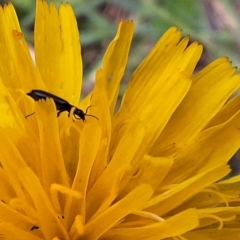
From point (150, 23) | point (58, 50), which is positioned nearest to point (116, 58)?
point (58, 50)

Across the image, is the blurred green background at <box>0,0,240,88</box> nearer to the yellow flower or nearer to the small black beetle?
the yellow flower

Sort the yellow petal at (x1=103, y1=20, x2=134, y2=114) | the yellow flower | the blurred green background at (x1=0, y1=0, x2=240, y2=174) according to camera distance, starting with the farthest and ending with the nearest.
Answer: the blurred green background at (x1=0, y1=0, x2=240, y2=174), the yellow petal at (x1=103, y1=20, x2=134, y2=114), the yellow flower

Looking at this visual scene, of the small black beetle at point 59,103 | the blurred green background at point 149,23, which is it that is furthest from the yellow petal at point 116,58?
the blurred green background at point 149,23

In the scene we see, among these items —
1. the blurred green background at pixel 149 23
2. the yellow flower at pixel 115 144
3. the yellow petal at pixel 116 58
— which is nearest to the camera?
the yellow flower at pixel 115 144

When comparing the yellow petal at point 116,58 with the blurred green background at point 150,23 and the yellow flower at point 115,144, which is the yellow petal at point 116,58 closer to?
the yellow flower at point 115,144

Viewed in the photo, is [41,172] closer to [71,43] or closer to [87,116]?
[87,116]

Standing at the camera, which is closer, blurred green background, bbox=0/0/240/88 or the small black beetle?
the small black beetle

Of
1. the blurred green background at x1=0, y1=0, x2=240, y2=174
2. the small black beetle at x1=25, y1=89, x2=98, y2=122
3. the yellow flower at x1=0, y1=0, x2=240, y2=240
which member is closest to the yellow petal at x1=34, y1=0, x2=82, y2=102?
the yellow flower at x1=0, y1=0, x2=240, y2=240
